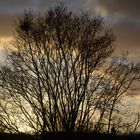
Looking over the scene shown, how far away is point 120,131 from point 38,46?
837 centimetres

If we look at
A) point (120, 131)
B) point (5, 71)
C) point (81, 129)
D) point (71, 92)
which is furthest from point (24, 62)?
point (120, 131)

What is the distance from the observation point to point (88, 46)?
117ft

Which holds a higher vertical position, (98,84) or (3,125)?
(98,84)

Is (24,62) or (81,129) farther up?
(24,62)

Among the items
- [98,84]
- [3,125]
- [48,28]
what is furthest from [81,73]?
[3,125]

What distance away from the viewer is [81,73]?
3597cm

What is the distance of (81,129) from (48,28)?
720cm

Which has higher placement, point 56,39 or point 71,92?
point 56,39

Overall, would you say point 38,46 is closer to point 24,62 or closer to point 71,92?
point 24,62

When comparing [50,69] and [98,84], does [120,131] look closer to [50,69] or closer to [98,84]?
[98,84]

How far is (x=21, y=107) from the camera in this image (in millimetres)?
36844

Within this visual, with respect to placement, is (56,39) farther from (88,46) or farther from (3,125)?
(3,125)

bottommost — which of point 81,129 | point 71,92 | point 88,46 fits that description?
point 81,129

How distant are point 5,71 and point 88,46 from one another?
6.04 metres
